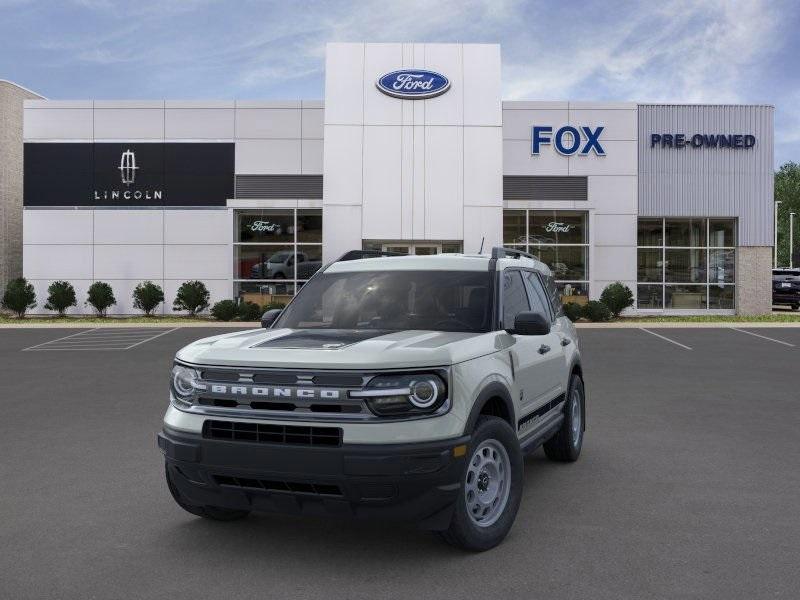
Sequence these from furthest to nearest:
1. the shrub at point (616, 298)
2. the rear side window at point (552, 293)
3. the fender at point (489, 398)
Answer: the shrub at point (616, 298) < the rear side window at point (552, 293) < the fender at point (489, 398)

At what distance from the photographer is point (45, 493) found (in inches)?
236

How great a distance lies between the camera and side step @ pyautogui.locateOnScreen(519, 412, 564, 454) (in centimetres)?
547

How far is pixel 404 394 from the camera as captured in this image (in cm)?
420

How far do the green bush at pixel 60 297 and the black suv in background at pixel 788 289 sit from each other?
30326 millimetres

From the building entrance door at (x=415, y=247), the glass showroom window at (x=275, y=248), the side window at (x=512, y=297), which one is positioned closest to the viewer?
the side window at (x=512, y=297)

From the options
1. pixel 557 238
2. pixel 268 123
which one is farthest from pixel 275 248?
pixel 557 238

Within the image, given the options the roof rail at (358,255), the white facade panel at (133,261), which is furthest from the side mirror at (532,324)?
the white facade panel at (133,261)

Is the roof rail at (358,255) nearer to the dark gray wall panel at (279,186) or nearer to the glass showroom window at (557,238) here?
the glass showroom window at (557,238)

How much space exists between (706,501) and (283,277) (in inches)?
948

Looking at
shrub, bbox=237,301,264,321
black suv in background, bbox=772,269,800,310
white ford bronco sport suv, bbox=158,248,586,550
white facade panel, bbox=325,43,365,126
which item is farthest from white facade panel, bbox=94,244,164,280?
black suv in background, bbox=772,269,800,310

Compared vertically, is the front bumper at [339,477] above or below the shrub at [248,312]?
below

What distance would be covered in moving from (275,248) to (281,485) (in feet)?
82.1

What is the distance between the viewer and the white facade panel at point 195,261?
28.7 meters

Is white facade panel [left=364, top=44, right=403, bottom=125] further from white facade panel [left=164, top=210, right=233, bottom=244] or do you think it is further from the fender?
the fender
